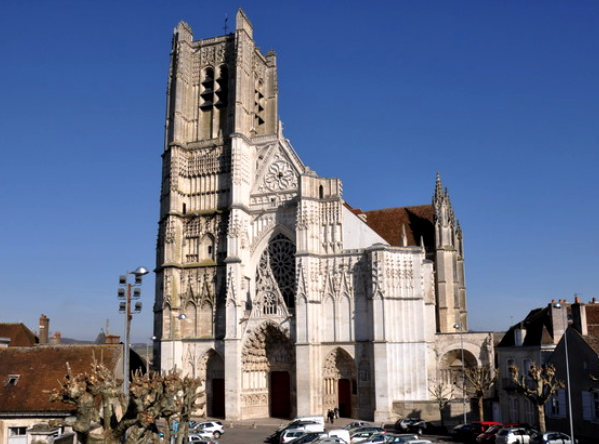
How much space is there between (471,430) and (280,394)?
1600 cm

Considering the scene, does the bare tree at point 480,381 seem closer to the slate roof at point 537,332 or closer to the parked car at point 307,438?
the slate roof at point 537,332

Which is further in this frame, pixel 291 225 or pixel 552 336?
pixel 291 225

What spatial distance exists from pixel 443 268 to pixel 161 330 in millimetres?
20613

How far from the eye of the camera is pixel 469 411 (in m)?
41.4

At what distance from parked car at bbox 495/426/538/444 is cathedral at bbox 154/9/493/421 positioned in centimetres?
1181

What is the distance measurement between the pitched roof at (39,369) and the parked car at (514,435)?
17.1m

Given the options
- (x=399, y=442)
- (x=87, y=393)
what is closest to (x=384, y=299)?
(x=399, y=442)

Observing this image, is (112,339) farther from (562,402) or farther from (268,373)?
(562,402)

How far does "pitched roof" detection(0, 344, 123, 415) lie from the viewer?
27.9 m

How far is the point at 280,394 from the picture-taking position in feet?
151

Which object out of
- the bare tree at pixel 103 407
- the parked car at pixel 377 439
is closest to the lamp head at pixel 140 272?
the bare tree at pixel 103 407

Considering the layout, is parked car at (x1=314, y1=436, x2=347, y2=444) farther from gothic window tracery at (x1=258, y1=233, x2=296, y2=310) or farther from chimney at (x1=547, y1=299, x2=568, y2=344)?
gothic window tracery at (x1=258, y1=233, x2=296, y2=310)

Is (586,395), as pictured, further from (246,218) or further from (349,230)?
(246,218)

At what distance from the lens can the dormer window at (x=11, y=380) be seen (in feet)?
96.3
